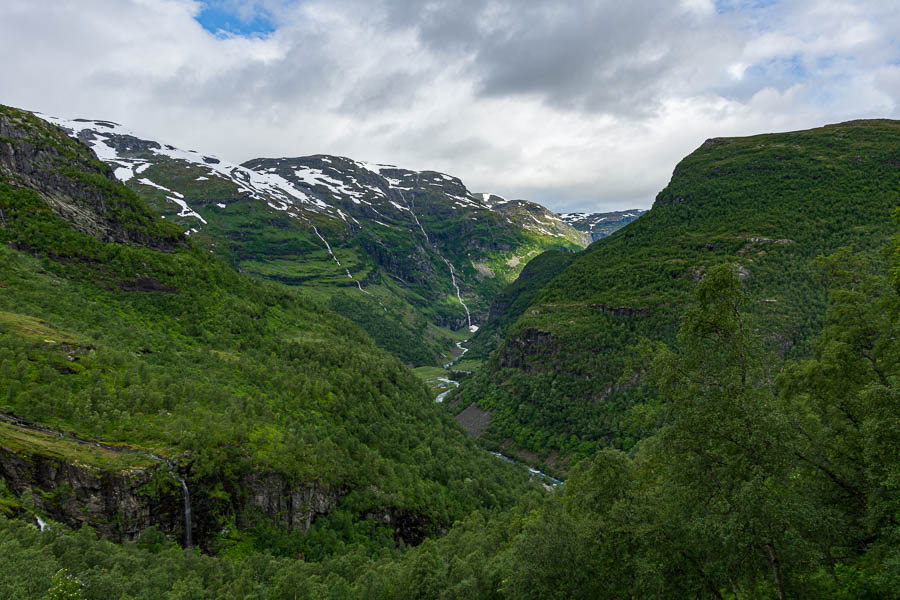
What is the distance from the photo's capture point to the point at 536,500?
7381 cm

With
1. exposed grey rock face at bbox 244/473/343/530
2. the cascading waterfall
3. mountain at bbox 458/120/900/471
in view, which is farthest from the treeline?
mountain at bbox 458/120/900/471

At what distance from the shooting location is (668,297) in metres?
156

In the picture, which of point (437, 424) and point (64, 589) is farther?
point (437, 424)

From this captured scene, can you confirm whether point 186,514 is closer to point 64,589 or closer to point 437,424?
point 64,589

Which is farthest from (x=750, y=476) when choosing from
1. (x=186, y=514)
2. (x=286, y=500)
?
(x=286, y=500)

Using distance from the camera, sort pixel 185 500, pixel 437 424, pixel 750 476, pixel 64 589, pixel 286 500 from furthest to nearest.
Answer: pixel 437 424
pixel 286 500
pixel 185 500
pixel 64 589
pixel 750 476

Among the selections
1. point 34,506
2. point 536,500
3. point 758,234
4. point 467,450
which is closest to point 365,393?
point 467,450

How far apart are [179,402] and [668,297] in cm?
15126

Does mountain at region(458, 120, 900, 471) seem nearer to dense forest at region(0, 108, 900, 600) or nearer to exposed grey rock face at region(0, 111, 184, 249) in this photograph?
dense forest at region(0, 108, 900, 600)

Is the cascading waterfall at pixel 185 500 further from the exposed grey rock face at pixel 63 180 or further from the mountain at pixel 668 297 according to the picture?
the mountain at pixel 668 297

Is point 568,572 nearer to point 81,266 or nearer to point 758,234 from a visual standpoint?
point 81,266

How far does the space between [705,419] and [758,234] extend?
182 meters

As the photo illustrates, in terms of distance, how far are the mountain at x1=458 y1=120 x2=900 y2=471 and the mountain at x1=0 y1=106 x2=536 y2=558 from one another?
39324 millimetres

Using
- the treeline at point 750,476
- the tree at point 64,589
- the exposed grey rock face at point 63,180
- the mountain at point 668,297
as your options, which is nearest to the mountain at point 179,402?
the exposed grey rock face at point 63,180
